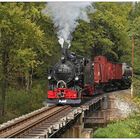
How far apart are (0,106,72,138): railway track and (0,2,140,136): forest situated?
15.8 ft

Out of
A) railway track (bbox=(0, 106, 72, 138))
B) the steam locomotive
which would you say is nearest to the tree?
the steam locomotive

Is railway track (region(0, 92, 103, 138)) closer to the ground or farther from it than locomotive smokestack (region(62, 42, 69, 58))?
closer to the ground

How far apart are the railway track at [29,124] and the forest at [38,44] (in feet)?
15.8

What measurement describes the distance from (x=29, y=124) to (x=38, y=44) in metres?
10.8

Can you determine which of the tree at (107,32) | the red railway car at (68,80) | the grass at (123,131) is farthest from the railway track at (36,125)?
the tree at (107,32)

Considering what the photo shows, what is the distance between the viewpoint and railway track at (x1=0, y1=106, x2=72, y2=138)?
1551 centimetres

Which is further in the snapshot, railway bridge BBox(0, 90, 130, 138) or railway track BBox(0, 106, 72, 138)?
railway bridge BBox(0, 90, 130, 138)

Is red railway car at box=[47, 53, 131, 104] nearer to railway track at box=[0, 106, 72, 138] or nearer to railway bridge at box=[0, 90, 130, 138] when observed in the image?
railway bridge at box=[0, 90, 130, 138]

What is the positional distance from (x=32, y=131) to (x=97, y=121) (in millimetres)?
14863

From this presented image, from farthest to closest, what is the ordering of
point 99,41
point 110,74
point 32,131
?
point 99,41, point 110,74, point 32,131

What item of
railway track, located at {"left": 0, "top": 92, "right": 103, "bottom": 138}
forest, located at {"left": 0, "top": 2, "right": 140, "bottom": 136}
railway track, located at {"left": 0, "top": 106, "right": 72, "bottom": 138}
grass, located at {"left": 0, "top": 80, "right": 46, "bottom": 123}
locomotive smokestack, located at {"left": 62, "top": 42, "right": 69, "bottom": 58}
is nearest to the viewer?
railway track, located at {"left": 0, "top": 92, "right": 103, "bottom": 138}

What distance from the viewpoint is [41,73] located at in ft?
114

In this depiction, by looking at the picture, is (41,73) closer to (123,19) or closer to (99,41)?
(99,41)

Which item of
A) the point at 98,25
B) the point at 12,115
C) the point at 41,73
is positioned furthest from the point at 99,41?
the point at 12,115
